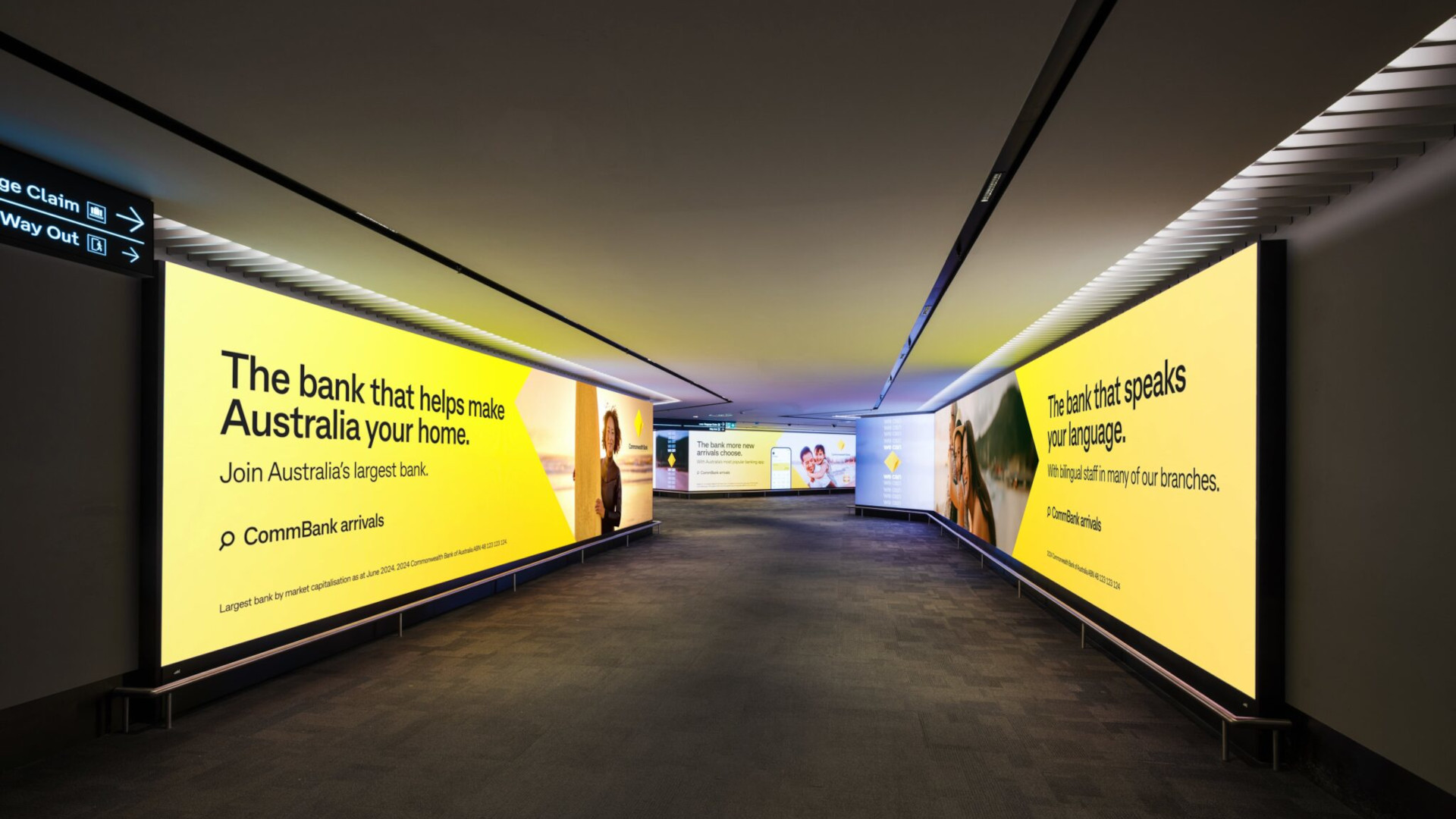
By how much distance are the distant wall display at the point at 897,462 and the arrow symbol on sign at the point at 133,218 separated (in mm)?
14240

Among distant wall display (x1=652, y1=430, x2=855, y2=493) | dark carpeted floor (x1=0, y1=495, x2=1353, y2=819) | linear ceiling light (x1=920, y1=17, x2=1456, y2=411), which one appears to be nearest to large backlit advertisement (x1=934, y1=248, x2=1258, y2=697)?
linear ceiling light (x1=920, y1=17, x2=1456, y2=411)

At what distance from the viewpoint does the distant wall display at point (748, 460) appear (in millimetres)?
23109

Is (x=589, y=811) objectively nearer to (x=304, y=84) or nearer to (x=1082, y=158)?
(x=304, y=84)

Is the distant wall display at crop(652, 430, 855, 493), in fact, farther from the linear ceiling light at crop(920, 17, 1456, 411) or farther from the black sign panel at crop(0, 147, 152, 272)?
the black sign panel at crop(0, 147, 152, 272)

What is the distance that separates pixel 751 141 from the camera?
2.75m

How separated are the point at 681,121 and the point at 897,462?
48.8 ft

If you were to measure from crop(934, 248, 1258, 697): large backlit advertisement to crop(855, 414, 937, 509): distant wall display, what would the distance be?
8779 mm

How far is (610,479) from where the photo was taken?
35.6ft

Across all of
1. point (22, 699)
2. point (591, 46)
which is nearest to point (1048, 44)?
point (591, 46)

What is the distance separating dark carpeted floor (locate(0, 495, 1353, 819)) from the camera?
296cm

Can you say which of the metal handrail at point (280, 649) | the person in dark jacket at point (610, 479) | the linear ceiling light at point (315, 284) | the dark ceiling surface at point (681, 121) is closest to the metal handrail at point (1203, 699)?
the dark ceiling surface at point (681, 121)

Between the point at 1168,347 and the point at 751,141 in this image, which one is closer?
the point at 751,141

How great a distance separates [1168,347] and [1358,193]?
134 cm

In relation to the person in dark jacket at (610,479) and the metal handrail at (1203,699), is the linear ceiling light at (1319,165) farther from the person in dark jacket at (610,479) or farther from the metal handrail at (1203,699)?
the person in dark jacket at (610,479)
